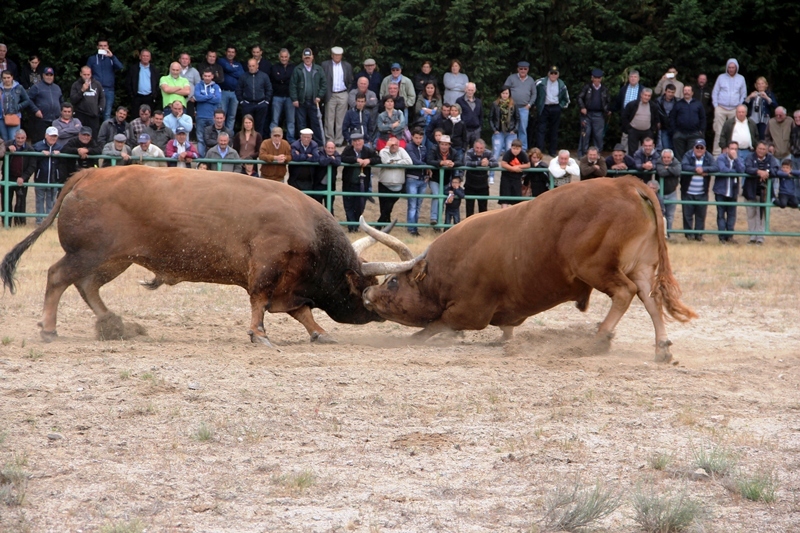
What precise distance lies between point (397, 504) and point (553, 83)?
45.3ft

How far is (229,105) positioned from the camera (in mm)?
16859

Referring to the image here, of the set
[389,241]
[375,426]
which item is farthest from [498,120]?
[375,426]

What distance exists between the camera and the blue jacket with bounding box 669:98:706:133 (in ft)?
55.1

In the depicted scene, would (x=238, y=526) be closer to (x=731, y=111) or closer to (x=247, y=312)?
(x=247, y=312)

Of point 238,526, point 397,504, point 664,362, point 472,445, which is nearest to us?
point 238,526

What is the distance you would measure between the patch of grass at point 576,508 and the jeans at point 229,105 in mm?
12738

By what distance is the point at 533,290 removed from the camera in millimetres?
8133

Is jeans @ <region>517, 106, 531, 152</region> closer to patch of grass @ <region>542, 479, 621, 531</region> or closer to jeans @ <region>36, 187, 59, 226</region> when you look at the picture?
jeans @ <region>36, 187, 59, 226</region>

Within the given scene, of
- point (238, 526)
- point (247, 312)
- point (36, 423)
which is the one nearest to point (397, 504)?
point (238, 526)

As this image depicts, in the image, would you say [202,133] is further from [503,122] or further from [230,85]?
[503,122]

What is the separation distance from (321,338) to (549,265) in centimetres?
195

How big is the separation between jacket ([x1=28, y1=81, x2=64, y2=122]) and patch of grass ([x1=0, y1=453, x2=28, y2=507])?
11630 mm

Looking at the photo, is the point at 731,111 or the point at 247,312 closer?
the point at 247,312

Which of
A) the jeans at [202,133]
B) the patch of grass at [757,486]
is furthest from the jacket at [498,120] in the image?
the patch of grass at [757,486]
